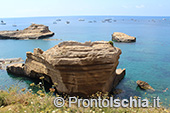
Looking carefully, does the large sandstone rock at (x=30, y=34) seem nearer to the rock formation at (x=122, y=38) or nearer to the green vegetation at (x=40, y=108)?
the rock formation at (x=122, y=38)

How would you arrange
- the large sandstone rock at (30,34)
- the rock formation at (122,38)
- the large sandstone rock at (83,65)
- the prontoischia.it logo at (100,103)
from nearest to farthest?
the prontoischia.it logo at (100,103) < the large sandstone rock at (83,65) < the rock formation at (122,38) < the large sandstone rock at (30,34)

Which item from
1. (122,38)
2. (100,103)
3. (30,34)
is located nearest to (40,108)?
(100,103)

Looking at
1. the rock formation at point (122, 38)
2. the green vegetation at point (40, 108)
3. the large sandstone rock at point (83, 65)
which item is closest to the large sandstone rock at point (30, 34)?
the rock formation at point (122, 38)

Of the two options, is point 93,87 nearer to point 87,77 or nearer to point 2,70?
point 87,77

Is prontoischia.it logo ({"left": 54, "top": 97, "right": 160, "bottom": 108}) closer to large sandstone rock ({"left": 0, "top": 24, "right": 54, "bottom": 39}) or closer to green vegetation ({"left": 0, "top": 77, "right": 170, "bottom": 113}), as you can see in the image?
green vegetation ({"left": 0, "top": 77, "right": 170, "bottom": 113})

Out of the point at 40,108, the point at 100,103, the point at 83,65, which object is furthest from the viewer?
the point at 83,65

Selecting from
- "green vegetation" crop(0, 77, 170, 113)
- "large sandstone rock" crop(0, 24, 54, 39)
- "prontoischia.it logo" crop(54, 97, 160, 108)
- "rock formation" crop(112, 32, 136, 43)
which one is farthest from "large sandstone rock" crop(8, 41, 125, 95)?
"large sandstone rock" crop(0, 24, 54, 39)

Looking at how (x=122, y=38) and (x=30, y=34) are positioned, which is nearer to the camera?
(x=122, y=38)

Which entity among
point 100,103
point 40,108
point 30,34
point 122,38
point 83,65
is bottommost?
point 122,38

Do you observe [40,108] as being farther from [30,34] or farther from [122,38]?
[30,34]

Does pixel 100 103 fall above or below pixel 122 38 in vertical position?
above

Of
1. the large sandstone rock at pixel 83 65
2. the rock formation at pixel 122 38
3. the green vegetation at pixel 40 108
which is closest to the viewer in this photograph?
the green vegetation at pixel 40 108

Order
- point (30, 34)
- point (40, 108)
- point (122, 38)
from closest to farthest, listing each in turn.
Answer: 1. point (40, 108)
2. point (122, 38)
3. point (30, 34)

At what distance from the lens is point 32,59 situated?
2042cm
